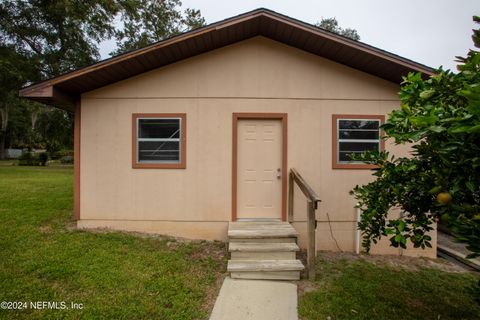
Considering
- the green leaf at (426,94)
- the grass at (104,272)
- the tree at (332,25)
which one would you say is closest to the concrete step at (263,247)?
the grass at (104,272)

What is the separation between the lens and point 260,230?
14.0 ft

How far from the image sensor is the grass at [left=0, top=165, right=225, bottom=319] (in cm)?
279

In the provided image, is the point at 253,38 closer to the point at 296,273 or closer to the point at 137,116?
the point at 137,116

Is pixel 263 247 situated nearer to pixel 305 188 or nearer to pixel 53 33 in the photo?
pixel 305 188

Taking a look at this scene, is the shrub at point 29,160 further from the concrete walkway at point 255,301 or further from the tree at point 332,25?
the tree at point 332,25

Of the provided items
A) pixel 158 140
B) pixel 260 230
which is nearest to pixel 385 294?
pixel 260 230

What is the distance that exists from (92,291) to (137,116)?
3.10 meters

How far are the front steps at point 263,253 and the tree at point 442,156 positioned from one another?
1.53 metres

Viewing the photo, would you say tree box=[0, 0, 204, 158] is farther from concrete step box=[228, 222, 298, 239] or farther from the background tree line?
concrete step box=[228, 222, 298, 239]

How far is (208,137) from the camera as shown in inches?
196

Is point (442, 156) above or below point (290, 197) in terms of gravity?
above

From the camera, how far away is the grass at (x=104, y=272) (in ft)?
9.15

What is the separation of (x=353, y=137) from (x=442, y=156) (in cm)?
358

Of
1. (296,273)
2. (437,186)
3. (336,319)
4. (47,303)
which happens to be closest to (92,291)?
(47,303)
